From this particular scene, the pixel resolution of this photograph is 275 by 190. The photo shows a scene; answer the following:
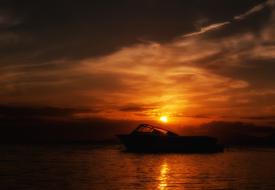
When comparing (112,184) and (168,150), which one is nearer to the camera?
(112,184)

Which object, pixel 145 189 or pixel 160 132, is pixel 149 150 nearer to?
pixel 160 132

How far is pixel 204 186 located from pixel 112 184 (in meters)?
9.75

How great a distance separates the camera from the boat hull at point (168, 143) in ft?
458

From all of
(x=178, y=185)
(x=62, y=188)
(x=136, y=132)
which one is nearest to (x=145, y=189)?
(x=178, y=185)

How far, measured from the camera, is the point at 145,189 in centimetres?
4475

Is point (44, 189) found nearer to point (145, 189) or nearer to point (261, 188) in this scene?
point (145, 189)

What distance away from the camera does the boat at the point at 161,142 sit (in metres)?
139

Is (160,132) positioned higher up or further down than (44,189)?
higher up

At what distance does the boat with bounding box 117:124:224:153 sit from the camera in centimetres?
13900

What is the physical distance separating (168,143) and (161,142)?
87.3 inches

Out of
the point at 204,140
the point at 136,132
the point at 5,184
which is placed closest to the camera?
the point at 5,184

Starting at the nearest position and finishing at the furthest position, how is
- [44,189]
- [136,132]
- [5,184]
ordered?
[44,189]
[5,184]
[136,132]

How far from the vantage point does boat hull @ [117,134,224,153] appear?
139500 millimetres

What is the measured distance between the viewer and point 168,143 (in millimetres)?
142875
